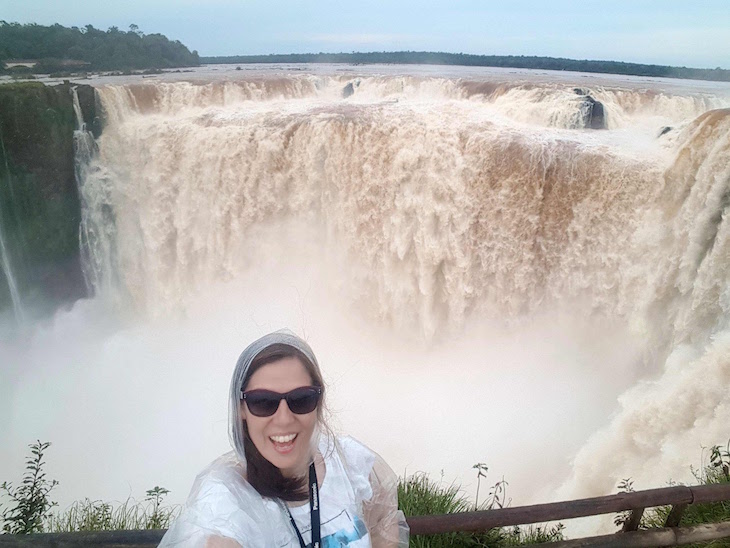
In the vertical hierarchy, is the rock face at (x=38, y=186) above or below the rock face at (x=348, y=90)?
below

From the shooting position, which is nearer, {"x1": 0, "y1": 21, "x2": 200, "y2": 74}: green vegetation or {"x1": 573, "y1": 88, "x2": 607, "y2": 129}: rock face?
{"x1": 573, "y1": 88, "x2": 607, "y2": 129}: rock face

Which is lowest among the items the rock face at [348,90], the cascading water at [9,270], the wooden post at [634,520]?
the cascading water at [9,270]

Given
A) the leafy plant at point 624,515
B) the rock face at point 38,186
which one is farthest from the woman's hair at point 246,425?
the rock face at point 38,186

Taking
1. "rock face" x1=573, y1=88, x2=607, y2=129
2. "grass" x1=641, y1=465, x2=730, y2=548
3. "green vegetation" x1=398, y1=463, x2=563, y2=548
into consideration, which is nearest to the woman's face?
"green vegetation" x1=398, y1=463, x2=563, y2=548

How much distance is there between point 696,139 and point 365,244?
475 centimetres

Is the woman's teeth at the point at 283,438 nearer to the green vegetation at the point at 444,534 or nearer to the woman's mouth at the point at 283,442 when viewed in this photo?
the woman's mouth at the point at 283,442

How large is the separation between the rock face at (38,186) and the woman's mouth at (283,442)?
1081 cm

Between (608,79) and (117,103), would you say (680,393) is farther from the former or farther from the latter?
(608,79)

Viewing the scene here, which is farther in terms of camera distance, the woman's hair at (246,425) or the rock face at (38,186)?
the rock face at (38,186)

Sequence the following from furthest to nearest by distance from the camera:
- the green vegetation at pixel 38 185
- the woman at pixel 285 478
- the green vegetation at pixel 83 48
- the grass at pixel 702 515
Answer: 1. the green vegetation at pixel 83 48
2. the green vegetation at pixel 38 185
3. the grass at pixel 702 515
4. the woman at pixel 285 478

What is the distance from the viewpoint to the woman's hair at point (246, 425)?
1104mm

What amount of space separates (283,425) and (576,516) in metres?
1.45

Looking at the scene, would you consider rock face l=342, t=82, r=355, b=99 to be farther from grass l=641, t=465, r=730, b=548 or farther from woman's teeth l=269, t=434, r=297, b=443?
woman's teeth l=269, t=434, r=297, b=443

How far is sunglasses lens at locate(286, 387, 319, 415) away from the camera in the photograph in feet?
3.81
